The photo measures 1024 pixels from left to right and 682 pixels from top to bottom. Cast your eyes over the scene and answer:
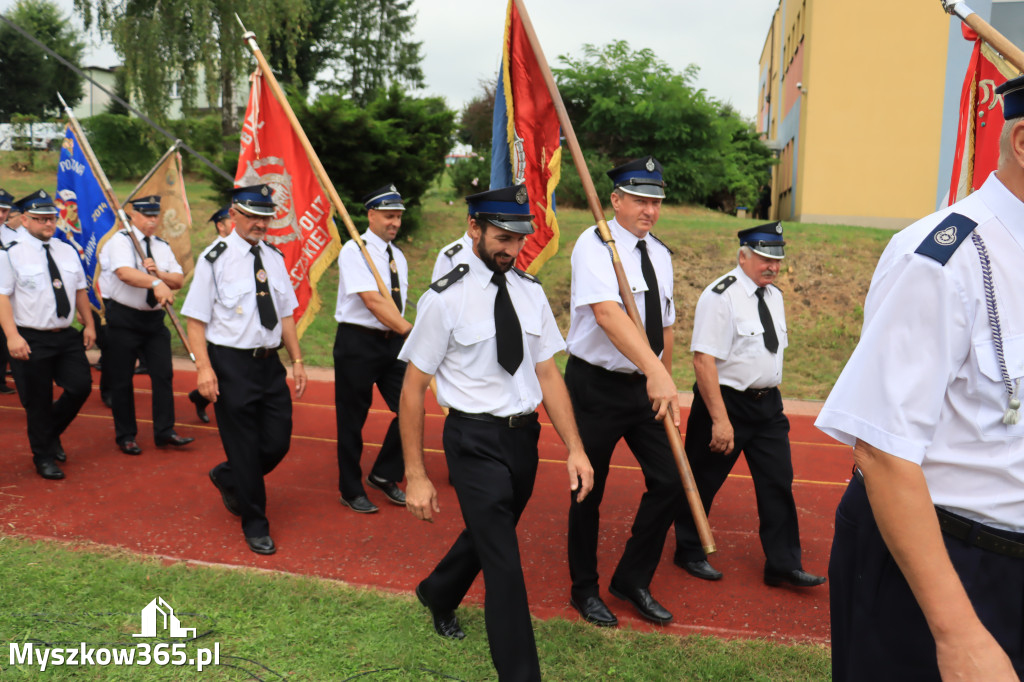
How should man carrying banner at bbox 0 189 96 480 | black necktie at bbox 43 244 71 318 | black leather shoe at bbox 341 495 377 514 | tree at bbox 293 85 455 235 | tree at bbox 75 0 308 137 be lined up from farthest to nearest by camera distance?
tree at bbox 75 0 308 137, tree at bbox 293 85 455 235, black necktie at bbox 43 244 71 318, man carrying banner at bbox 0 189 96 480, black leather shoe at bbox 341 495 377 514

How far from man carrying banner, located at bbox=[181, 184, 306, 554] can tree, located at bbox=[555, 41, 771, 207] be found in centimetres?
1711

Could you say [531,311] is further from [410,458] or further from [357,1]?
[357,1]

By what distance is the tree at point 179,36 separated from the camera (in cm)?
2194

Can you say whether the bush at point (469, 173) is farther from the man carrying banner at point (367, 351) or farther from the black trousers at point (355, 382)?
the black trousers at point (355, 382)

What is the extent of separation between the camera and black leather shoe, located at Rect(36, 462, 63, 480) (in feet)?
21.7

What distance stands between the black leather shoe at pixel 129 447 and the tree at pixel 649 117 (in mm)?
16401

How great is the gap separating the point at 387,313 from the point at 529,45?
7.20ft

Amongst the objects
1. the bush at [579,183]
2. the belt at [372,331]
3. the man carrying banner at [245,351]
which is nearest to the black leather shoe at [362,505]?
the man carrying banner at [245,351]

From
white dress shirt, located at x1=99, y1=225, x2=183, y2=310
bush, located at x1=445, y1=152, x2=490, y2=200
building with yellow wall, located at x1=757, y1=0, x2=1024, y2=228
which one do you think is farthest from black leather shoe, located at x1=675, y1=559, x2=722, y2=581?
building with yellow wall, located at x1=757, y1=0, x2=1024, y2=228

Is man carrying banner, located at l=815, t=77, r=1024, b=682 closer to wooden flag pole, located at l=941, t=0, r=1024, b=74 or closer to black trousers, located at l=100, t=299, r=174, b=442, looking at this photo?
wooden flag pole, located at l=941, t=0, r=1024, b=74

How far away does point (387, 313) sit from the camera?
19.9 feet

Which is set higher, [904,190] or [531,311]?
[904,190]

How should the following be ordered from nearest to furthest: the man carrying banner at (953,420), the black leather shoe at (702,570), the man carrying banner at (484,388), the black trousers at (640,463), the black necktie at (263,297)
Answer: the man carrying banner at (953,420), the man carrying banner at (484,388), the black trousers at (640,463), the black leather shoe at (702,570), the black necktie at (263,297)

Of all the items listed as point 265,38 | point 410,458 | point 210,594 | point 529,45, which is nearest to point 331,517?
point 210,594
